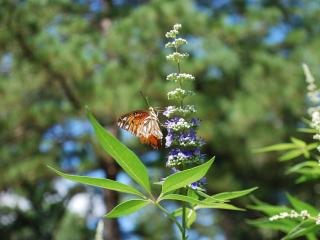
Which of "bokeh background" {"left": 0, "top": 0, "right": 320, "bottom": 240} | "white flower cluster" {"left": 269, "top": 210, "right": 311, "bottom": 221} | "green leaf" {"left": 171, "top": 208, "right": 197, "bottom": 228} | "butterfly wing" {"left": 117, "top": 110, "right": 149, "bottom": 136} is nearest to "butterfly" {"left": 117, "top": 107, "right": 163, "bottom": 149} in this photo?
"butterfly wing" {"left": 117, "top": 110, "right": 149, "bottom": 136}

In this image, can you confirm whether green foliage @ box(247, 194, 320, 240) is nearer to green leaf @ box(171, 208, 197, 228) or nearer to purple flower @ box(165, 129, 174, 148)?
green leaf @ box(171, 208, 197, 228)

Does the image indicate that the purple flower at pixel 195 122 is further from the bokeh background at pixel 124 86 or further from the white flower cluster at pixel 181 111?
the bokeh background at pixel 124 86

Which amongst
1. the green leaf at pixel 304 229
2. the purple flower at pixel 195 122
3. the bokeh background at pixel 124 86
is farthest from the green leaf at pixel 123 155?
the bokeh background at pixel 124 86

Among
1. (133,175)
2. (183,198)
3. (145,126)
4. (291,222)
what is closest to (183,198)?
(183,198)

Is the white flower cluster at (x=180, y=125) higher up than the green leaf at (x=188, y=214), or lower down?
higher up

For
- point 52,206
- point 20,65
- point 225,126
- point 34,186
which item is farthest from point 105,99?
point 52,206

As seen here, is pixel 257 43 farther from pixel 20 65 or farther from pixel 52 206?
pixel 52 206
